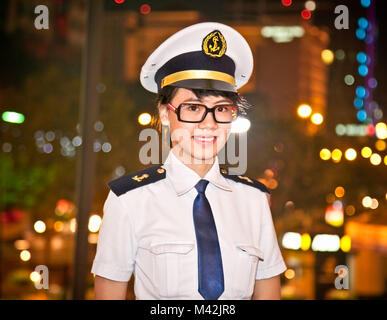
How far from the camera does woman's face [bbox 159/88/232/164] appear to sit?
149cm

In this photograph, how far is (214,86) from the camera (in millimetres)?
1498

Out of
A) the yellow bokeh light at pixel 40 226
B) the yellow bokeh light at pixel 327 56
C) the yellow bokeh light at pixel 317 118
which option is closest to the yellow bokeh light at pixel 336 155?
the yellow bokeh light at pixel 317 118

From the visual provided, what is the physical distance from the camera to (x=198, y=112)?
1493mm

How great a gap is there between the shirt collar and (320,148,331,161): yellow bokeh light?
447 centimetres

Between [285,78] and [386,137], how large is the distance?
1.56 meters

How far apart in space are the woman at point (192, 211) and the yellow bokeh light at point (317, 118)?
4.98 metres

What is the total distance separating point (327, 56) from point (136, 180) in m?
5.54

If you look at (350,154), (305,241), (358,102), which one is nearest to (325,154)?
(350,154)

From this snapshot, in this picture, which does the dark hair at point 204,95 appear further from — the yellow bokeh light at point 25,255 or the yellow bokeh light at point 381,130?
the yellow bokeh light at point 25,255

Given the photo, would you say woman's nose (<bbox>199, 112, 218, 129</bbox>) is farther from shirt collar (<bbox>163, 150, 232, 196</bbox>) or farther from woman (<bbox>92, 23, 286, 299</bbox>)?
shirt collar (<bbox>163, 150, 232, 196</bbox>)

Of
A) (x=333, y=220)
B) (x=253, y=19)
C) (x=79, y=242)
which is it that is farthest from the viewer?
(x=333, y=220)

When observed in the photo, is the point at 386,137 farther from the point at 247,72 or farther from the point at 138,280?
the point at 138,280

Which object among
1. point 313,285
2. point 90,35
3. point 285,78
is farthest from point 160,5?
point 313,285

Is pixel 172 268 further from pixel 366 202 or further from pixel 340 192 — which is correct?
pixel 340 192
